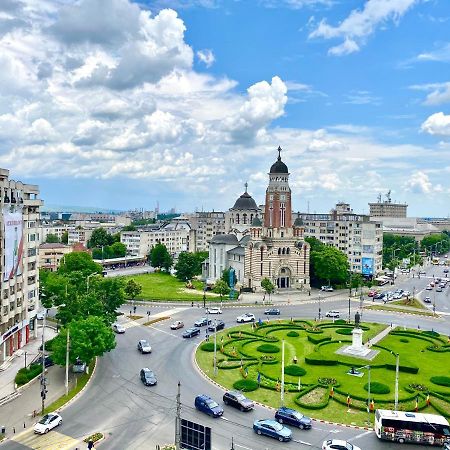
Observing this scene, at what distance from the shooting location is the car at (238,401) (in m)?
46.7

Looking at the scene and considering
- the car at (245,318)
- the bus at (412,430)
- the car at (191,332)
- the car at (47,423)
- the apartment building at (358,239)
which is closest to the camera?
the bus at (412,430)

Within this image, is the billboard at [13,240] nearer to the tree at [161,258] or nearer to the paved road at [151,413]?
the paved road at [151,413]

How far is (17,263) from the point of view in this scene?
6512 cm

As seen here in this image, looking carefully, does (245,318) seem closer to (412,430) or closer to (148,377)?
(148,377)

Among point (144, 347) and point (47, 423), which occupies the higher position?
point (144, 347)

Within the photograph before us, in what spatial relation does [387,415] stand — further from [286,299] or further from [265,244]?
[265,244]

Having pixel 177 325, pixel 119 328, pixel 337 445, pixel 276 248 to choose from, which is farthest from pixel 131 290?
pixel 337 445

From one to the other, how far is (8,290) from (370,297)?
266 feet

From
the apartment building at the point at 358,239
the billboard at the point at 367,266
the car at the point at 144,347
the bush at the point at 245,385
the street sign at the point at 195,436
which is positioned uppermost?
the apartment building at the point at 358,239

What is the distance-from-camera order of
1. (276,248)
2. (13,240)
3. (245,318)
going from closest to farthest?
(13,240)
(245,318)
(276,248)

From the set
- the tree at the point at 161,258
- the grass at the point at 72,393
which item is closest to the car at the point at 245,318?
the grass at the point at 72,393

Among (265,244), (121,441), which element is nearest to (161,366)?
(121,441)

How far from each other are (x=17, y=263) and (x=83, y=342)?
62.4 ft

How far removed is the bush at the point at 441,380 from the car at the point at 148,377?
3152cm
